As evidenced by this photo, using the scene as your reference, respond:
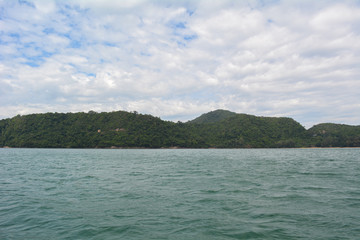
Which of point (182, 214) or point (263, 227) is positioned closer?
point (263, 227)

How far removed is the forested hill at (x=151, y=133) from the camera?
147250 millimetres

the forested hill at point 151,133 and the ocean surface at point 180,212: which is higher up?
the forested hill at point 151,133

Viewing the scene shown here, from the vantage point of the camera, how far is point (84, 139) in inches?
5856

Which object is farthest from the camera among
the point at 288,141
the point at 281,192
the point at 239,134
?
the point at 239,134

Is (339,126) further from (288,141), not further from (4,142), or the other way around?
(4,142)

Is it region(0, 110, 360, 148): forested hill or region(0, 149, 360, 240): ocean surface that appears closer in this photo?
region(0, 149, 360, 240): ocean surface

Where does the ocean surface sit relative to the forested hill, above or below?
below

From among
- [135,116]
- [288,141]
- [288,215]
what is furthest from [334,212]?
[135,116]

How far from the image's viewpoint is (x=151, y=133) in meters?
170

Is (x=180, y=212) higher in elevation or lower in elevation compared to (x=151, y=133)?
lower

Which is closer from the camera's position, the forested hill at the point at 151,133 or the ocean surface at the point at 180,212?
the ocean surface at the point at 180,212

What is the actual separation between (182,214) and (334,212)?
7485 millimetres

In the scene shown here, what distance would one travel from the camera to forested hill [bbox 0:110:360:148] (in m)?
147

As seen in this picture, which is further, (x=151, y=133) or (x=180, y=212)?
(x=151, y=133)
